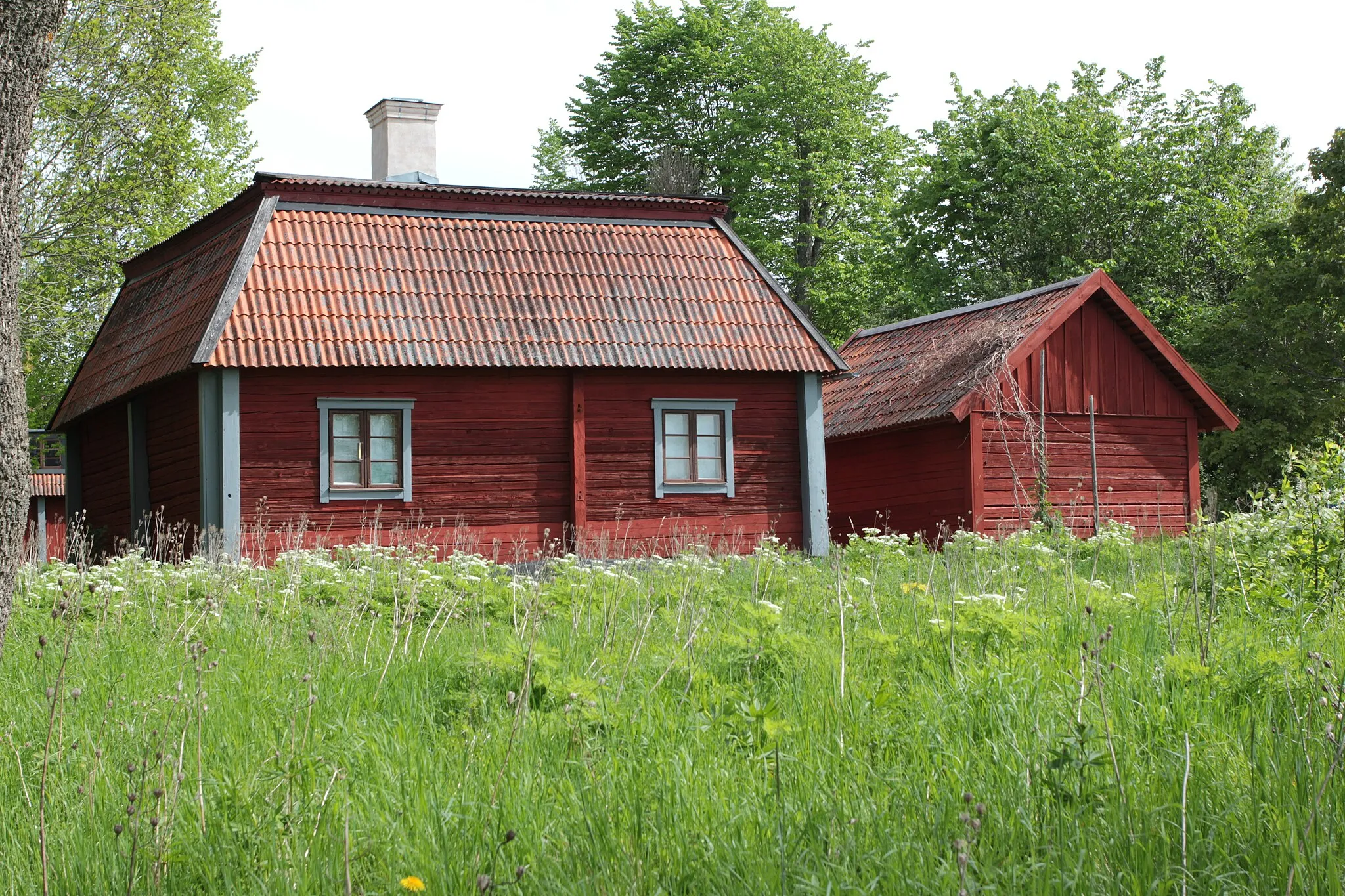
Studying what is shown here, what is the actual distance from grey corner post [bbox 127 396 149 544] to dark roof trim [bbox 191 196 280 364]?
12.0ft

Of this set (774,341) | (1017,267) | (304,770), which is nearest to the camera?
(304,770)

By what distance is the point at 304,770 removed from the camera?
13.7 ft

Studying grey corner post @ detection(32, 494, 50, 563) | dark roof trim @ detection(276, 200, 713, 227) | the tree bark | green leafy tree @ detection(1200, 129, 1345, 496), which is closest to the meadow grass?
the tree bark

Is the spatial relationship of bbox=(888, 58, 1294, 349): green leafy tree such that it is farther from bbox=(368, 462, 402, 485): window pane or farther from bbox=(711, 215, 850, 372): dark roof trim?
bbox=(368, 462, 402, 485): window pane

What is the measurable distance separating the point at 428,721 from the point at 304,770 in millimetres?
932

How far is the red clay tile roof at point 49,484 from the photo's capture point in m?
Result: 31.6

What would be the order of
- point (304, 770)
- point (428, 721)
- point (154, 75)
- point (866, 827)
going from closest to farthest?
point (866, 827) → point (304, 770) → point (428, 721) → point (154, 75)

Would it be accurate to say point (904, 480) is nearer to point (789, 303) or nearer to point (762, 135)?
point (789, 303)

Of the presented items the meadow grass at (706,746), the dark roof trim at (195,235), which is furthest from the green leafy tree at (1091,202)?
the meadow grass at (706,746)

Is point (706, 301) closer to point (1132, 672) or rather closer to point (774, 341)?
point (774, 341)

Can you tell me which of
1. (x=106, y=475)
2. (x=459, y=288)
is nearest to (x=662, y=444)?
(x=459, y=288)

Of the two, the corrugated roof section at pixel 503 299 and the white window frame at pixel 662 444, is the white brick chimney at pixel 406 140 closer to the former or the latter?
the corrugated roof section at pixel 503 299

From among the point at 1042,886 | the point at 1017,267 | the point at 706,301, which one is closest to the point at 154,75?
the point at 706,301

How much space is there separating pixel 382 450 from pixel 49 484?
1997cm
